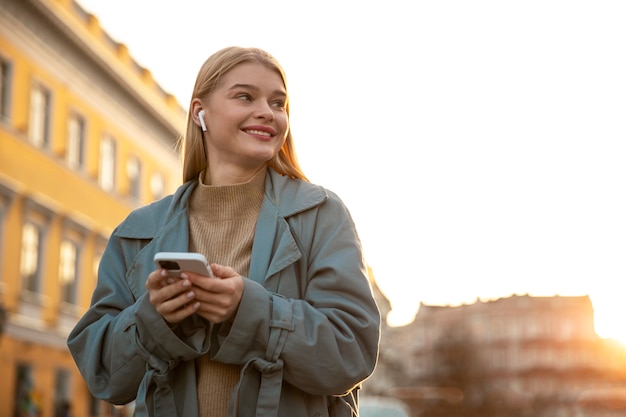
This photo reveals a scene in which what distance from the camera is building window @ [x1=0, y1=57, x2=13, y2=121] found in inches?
959

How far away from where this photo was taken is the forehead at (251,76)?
268 centimetres

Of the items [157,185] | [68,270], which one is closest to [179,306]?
[68,270]

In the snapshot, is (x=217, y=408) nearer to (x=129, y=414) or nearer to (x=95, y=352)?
(x=95, y=352)

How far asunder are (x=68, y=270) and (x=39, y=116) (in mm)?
4504

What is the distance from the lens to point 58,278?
2762 cm

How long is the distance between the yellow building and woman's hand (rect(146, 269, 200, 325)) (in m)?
21.8

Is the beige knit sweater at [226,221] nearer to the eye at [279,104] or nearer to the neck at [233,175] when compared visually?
the neck at [233,175]

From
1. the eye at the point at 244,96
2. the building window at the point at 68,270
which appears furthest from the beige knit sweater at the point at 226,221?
the building window at the point at 68,270

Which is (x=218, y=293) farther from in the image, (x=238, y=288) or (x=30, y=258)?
(x=30, y=258)

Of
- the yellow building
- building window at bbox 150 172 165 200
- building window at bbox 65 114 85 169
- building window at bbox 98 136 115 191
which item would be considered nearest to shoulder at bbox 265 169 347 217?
the yellow building

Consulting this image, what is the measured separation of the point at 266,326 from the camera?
7.80 ft

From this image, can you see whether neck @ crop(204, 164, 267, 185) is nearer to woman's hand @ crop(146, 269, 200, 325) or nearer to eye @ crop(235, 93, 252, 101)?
eye @ crop(235, 93, 252, 101)

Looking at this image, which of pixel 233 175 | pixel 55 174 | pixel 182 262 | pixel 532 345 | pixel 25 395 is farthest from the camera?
pixel 532 345

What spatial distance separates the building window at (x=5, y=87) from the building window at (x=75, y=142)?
3936 mm
